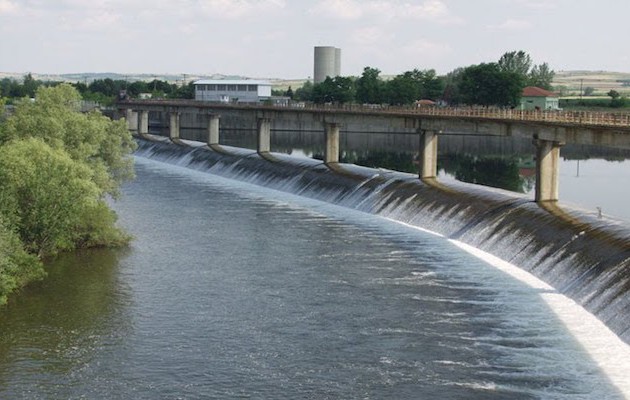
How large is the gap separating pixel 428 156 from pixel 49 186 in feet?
147

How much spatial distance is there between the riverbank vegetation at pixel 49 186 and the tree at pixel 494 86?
114345 millimetres

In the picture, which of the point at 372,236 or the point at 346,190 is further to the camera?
the point at 346,190

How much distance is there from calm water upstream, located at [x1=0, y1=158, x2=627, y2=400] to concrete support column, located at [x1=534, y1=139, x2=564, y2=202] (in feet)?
32.1

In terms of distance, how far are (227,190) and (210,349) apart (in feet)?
206

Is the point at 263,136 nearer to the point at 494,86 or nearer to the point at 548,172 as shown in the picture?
the point at 494,86

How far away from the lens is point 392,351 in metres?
41.1

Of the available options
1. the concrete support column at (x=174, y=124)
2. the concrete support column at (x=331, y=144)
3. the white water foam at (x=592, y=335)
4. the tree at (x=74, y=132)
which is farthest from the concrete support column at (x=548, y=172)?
the concrete support column at (x=174, y=124)

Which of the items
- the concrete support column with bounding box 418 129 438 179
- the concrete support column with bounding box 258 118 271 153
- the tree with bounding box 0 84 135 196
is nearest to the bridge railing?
the concrete support column with bounding box 418 129 438 179

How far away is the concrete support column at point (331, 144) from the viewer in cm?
11075

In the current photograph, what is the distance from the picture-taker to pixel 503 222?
66000mm

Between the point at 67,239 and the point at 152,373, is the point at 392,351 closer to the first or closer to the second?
the point at 152,373

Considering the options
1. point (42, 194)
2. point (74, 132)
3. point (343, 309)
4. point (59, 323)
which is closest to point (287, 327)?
point (343, 309)

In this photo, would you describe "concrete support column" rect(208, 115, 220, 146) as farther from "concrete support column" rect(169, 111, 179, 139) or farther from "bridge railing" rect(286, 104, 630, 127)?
"bridge railing" rect(286, 104, 630, 127)

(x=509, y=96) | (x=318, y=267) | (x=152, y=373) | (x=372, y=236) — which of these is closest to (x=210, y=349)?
(x=152, y=373)
